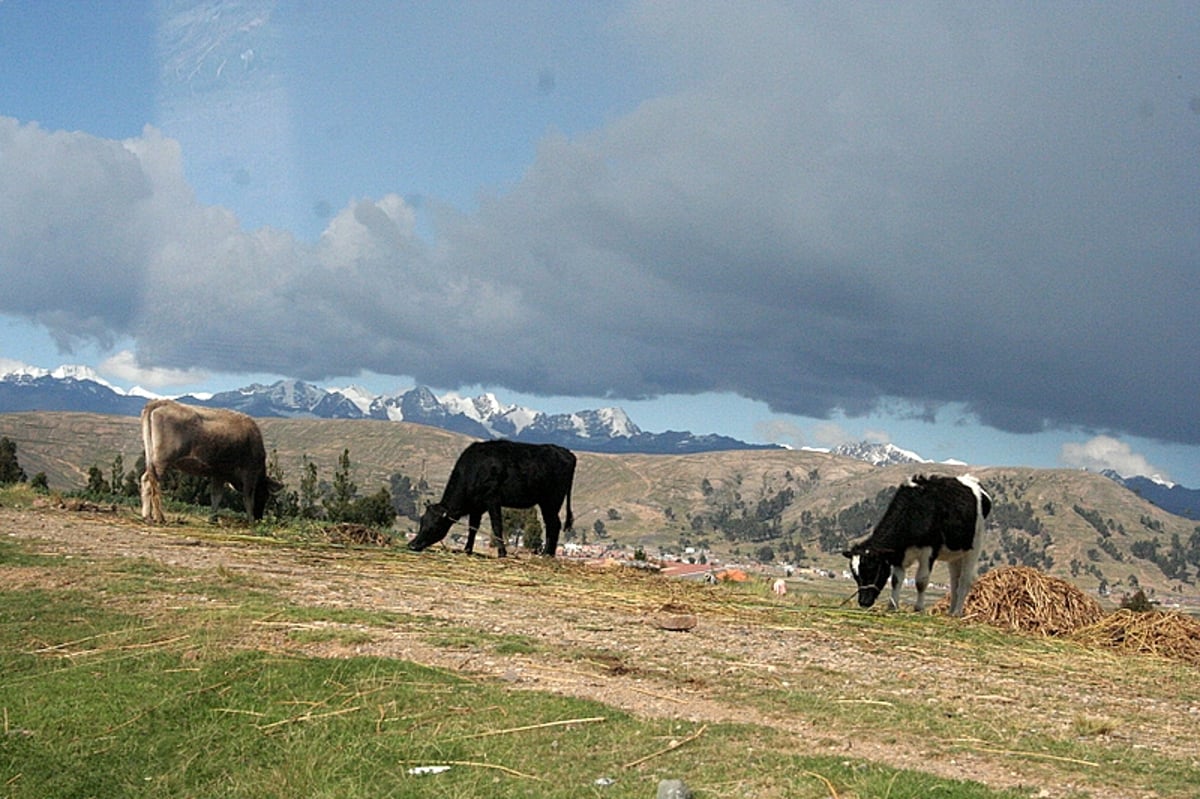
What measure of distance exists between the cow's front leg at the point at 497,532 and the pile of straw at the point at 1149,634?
1183 centimetres

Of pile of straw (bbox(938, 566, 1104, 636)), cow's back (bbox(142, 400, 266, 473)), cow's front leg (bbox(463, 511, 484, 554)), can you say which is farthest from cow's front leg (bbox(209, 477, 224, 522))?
pile of straw (bbox(938, 566, 1104, 636))

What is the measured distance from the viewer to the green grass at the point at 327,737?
693 centimetres

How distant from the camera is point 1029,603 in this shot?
57.3 feet

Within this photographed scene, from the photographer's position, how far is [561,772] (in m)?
7.08

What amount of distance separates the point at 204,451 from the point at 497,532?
7768 millimetres

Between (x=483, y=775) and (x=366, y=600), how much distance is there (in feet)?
21.8

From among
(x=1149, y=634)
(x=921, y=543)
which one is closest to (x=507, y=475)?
(x=921, y=543)

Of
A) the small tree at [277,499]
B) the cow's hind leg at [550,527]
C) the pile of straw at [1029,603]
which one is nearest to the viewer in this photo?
the pile of straw at [1029,603]

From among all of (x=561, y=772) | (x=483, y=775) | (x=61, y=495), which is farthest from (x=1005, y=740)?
(x=61, y=495)

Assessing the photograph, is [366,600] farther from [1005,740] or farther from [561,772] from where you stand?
[1005,740]

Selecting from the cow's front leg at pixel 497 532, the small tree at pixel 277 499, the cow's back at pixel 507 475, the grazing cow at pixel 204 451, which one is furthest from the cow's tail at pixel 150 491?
the cow's front leg at pixel 497 532

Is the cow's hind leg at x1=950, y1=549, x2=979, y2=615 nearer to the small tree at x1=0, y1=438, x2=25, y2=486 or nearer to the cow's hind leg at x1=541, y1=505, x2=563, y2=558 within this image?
the cow's hind leg at x1=541, y1=505, x2=563, y2=558

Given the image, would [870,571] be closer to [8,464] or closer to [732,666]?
[732,666]

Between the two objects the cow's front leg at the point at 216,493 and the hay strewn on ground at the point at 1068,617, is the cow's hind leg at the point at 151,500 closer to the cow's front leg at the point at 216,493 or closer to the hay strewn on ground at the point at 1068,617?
the cow's front leg at the point at 216,493
